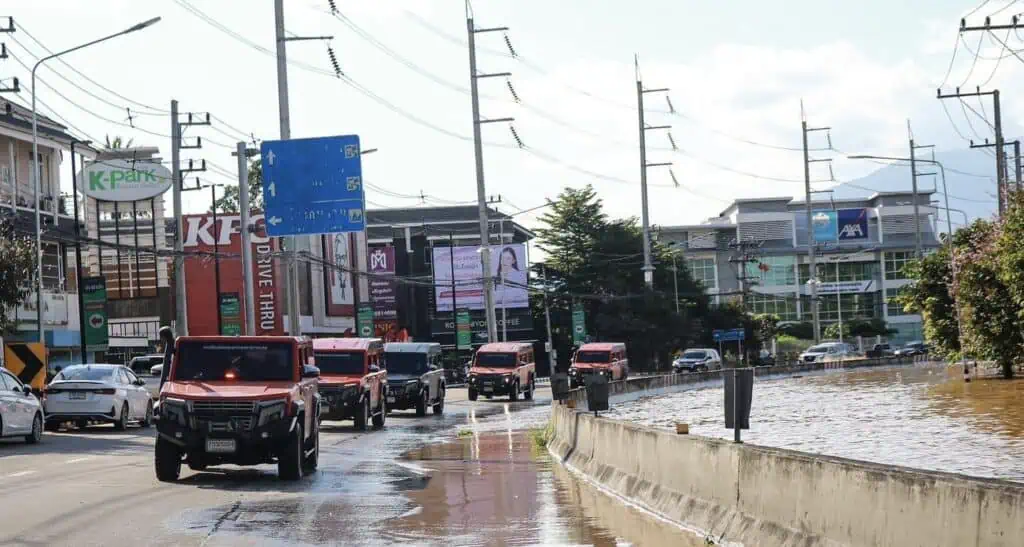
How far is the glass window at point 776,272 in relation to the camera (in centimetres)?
14975

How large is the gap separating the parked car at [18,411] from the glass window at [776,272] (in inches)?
4815

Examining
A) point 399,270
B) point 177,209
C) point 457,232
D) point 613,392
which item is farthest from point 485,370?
point 457,232

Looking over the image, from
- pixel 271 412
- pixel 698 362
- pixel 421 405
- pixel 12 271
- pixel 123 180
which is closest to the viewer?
pixel 271 412

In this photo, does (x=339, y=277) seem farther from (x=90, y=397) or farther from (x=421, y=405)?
A: (x=90, y=397)

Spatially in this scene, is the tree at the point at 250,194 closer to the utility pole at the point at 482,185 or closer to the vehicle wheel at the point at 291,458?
the utility pole at the point at 482,185

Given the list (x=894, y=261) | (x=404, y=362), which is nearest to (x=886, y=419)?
(x=404, y=362)

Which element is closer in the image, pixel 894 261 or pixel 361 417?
pixel 361 417

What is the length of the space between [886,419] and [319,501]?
2134 centimetres

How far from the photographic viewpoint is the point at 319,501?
18.1 metres

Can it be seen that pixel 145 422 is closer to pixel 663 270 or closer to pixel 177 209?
pixel 177 209

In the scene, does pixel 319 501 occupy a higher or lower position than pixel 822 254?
lower

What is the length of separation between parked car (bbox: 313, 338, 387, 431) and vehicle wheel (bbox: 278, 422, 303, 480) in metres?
15.4

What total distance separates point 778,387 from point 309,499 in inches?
1978

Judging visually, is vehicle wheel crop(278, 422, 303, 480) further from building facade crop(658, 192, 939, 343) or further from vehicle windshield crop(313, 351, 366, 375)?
building facade crop(658, 192, 939, 343)
